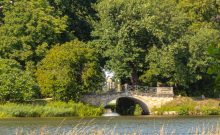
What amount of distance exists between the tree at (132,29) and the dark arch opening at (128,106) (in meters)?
2.49

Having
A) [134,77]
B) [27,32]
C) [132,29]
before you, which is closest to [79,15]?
[132,29]

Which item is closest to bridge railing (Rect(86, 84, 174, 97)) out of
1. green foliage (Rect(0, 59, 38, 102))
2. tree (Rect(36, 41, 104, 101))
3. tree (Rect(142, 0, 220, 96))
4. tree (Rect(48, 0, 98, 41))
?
tree (Rect(142, 0, 220, 96))

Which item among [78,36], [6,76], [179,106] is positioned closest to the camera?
[6,76]

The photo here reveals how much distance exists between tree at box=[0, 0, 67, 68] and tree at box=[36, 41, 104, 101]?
1.78 meters

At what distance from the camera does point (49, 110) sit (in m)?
42.5

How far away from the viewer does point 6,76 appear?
4519cm

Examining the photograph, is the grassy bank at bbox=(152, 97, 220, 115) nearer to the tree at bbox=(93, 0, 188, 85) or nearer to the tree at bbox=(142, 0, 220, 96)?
the tree at bbox=(142, 0, 220, 96)

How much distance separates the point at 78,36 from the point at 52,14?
4.22 meters

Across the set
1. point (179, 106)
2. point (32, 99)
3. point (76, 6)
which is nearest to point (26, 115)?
point (32, 99)

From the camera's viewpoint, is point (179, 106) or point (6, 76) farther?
point (179, 106)

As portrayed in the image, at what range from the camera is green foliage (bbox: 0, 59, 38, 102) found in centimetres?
4466

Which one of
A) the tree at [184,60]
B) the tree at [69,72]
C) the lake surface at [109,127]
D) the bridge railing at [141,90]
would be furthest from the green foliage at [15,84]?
the tree at [184,60]

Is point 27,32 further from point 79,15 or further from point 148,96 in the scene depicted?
point 148,96

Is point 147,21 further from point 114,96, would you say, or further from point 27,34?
point 27,34
